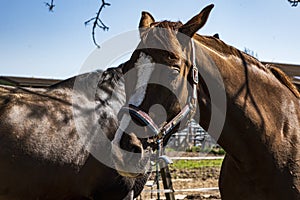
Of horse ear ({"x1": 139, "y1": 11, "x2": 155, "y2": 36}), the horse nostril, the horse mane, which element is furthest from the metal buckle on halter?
the horse mane

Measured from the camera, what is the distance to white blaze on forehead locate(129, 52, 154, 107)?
7.27 feet

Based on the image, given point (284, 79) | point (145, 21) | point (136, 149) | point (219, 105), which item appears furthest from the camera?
point (284, 79)

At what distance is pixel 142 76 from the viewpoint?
2250 millimetres

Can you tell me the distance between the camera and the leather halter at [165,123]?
7.18 feet

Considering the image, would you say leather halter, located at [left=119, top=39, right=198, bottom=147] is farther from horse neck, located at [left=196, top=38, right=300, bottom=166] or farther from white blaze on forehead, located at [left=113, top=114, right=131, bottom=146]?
horse neck, located at [left=196, top=38, right=300, bottom=166]

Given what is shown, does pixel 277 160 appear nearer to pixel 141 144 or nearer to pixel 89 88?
pixel 141 144

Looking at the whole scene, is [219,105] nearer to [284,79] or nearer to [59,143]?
[284,79]

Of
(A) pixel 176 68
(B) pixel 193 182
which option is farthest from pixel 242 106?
(B) pixel 193 182

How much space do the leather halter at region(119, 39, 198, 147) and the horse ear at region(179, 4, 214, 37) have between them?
0.06m

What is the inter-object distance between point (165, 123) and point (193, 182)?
7152 mm

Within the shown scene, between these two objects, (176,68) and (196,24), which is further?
(196,24)

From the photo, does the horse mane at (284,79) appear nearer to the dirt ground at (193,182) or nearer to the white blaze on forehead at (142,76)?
the white blaze on forehead at (142,76)

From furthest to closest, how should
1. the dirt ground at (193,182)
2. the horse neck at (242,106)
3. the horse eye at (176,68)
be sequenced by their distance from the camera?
1. the dirt ground at (193,182)
2. the horse neck at (242,106)
3. the horse eye at (176,68)

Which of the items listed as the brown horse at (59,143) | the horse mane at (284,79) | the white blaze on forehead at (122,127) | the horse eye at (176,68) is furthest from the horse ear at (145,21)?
the brown horse at (59,143)
